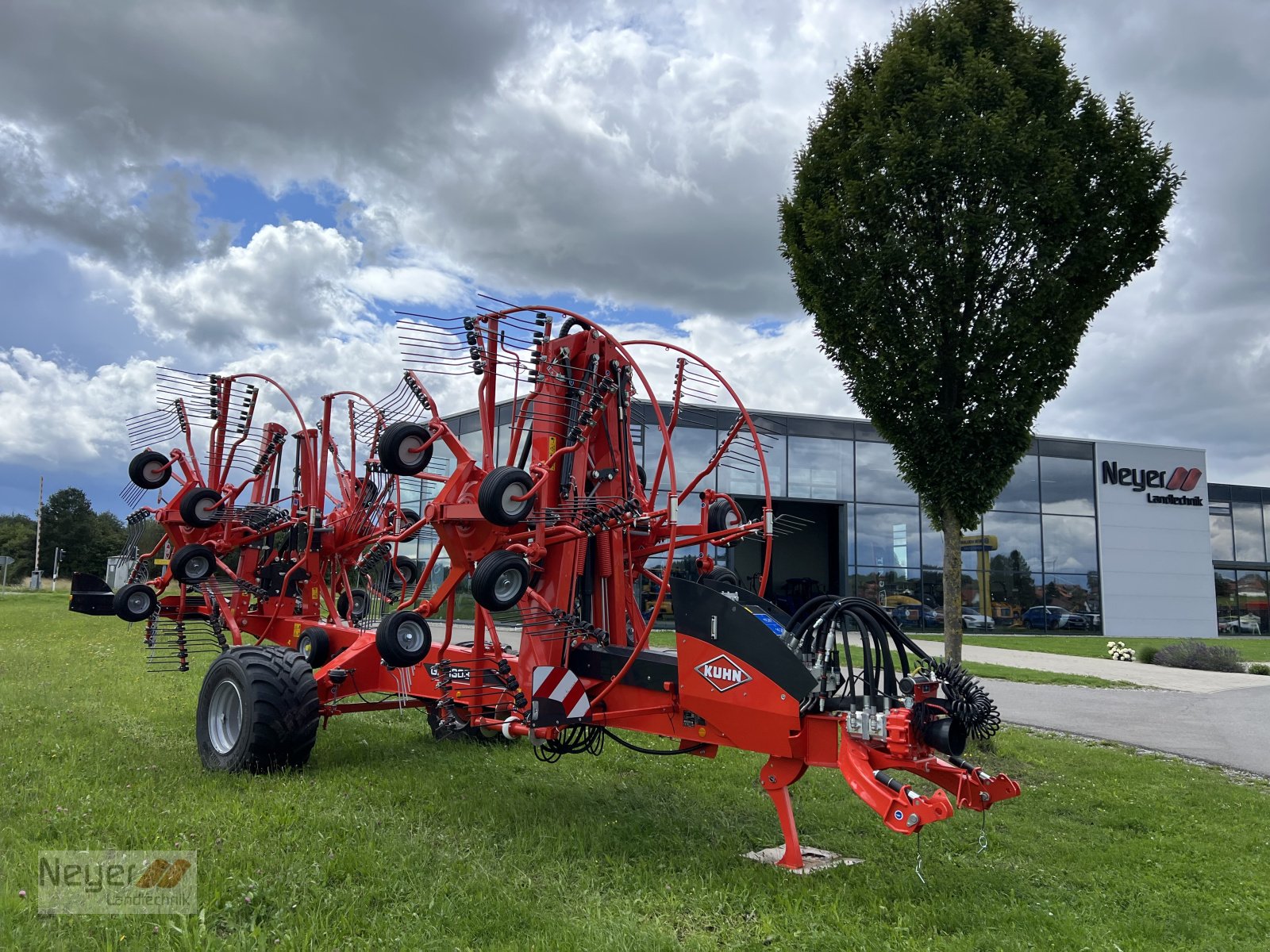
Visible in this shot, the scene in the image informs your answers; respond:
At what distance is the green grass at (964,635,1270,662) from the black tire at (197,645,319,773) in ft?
76.8

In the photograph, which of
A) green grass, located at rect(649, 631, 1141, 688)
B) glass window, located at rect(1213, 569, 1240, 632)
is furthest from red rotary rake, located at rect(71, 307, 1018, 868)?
glass window, located at rect(1213, 569, 1240, 632)

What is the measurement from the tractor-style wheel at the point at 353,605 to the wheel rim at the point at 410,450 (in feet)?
11.9

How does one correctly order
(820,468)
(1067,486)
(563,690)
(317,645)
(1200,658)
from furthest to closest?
(1067,486) < (820,468) < (1200,658) < (317,645) < (563,690)

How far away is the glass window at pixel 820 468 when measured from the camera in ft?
95.9

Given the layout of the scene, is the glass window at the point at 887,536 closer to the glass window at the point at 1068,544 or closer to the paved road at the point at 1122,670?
the paved road at the point at 1122,670

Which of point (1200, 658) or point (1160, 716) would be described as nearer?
point (1160, 716)

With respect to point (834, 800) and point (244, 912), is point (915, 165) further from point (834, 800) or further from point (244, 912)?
point (244, 912)

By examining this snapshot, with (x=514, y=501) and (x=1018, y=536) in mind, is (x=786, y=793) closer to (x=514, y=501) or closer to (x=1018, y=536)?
(x=514, y=501)

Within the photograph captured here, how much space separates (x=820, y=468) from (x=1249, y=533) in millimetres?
23703

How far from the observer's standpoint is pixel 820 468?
2959 cm

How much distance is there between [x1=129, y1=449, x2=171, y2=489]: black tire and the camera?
10086mm

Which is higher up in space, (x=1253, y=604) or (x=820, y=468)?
(x=820, y=468)

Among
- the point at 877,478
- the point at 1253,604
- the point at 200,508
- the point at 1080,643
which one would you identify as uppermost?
the point at 877,478

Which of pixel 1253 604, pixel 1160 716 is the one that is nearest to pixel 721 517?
pixel 1160 716
